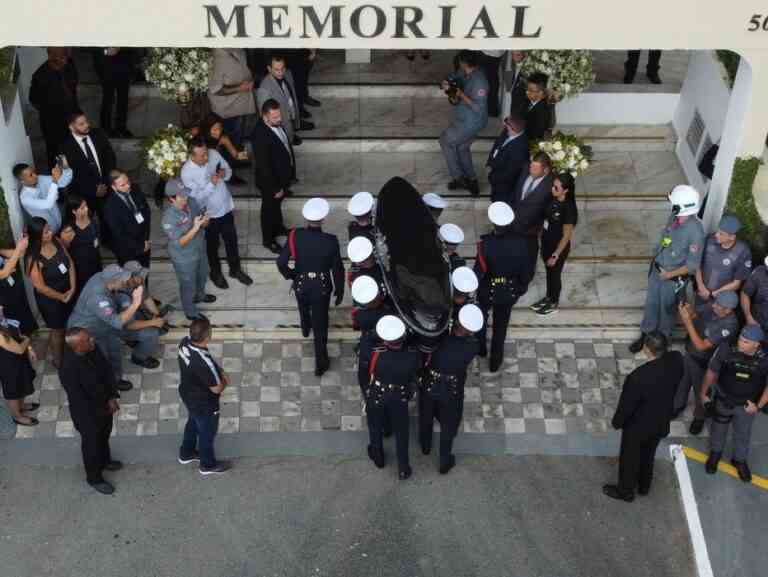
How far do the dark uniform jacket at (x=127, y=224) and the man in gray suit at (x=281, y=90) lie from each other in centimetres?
159

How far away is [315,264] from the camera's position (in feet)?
30.0

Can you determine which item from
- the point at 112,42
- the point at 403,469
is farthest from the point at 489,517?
the point at 112,42

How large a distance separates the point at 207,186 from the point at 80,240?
3.94 feet

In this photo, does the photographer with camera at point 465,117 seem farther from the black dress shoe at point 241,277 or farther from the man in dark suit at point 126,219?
the man in dark suit at point 126,219

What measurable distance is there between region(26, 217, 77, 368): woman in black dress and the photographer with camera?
12.9ft

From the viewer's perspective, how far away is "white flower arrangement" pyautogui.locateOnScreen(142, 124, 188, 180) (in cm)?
965

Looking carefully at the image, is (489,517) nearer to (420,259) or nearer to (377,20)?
(420,259)

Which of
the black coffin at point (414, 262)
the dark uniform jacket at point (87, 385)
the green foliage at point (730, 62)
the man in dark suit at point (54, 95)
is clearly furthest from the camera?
the man in dark suit at point (54, 95)

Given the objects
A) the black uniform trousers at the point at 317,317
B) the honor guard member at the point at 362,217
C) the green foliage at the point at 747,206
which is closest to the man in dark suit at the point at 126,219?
the black uniform trousers at the point at 317,317

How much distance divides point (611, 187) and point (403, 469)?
4120 mm

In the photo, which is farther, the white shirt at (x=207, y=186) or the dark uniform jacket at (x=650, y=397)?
the white shirt at (x=207, y=186)

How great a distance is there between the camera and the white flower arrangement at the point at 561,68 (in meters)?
10.6

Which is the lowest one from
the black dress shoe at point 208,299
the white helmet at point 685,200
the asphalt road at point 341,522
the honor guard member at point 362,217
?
the asphalt road at point 341,522

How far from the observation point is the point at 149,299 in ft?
31.4
